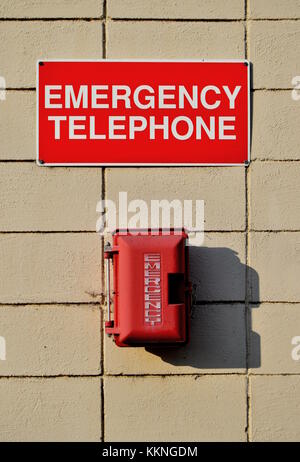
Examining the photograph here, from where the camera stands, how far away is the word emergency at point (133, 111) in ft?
7.79

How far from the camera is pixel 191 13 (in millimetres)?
2406

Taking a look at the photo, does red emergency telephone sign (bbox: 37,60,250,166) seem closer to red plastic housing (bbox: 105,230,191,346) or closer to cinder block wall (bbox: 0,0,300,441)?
cinder block wall (bbox: 0,0,300,441)

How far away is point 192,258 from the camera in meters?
2.40

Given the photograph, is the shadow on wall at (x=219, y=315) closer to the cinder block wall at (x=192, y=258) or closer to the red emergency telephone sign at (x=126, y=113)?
the cinder block wall at (x=192, y=258)

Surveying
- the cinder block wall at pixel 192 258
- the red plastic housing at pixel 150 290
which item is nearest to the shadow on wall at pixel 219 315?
the cinder block wall at pixel 192 258

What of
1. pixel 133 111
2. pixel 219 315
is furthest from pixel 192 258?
pixel 133 111

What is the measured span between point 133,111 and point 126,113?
0.10ft

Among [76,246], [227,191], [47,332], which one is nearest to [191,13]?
[227,191]

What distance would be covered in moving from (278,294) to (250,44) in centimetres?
106

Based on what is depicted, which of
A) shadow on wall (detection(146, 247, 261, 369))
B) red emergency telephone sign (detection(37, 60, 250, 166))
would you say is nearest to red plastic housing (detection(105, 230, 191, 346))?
shadow on wall (detection(146, 247, 261, 369))

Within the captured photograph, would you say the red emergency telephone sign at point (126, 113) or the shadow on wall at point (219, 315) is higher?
the red emergency telephone sign at point (126, 113)

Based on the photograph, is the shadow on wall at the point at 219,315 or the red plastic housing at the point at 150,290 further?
the shadow on wall at the point at 219,315

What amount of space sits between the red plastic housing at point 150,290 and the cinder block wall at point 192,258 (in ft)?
0.72
